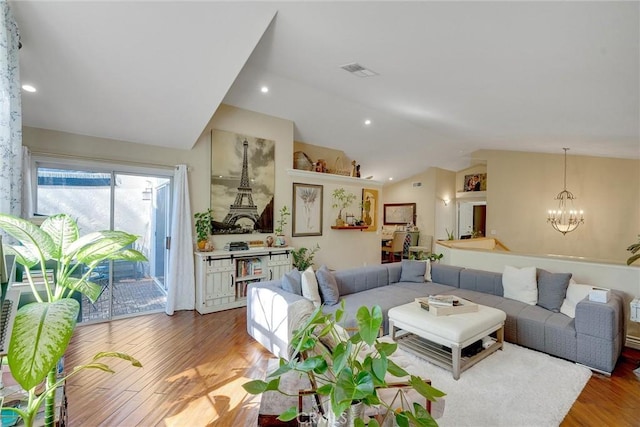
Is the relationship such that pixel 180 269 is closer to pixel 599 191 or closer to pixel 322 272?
pixel 322 272

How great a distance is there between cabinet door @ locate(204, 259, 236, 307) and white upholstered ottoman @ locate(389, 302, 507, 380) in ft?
8.69

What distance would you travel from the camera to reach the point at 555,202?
21.7 ft

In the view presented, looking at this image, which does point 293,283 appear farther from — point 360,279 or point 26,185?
point 26,185

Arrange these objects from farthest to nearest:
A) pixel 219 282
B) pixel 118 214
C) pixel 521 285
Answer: pixel 219 282 → pixel 118 214 → pixel 521 285

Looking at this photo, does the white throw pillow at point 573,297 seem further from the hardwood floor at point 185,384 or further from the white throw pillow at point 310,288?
the white throw pillow at point 310,288

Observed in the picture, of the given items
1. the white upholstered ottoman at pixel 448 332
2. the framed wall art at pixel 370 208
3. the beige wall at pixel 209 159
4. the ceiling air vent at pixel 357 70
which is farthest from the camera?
the framed wall art at pixel 370 208

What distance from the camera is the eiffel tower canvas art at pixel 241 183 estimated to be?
15.9ft

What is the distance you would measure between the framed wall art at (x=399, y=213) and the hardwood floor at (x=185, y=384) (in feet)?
23.1

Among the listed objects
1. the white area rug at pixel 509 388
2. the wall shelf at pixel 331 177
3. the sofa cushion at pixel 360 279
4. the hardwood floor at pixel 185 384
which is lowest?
the hardwood floor at pixel 185 384

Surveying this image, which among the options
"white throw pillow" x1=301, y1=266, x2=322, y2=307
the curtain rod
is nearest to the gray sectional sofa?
"white throw pillow" x1=301, y1=266, x2=322, y2=307

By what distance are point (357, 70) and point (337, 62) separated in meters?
0.27

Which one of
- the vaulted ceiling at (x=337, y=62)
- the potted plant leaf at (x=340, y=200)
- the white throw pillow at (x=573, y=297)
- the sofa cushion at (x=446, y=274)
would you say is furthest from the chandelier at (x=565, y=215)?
the potted plant leaf at (x=340, y=200)

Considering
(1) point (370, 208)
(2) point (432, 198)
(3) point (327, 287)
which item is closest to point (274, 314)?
(3) point (327, 287)

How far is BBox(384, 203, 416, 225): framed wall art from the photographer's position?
10.1 meters
